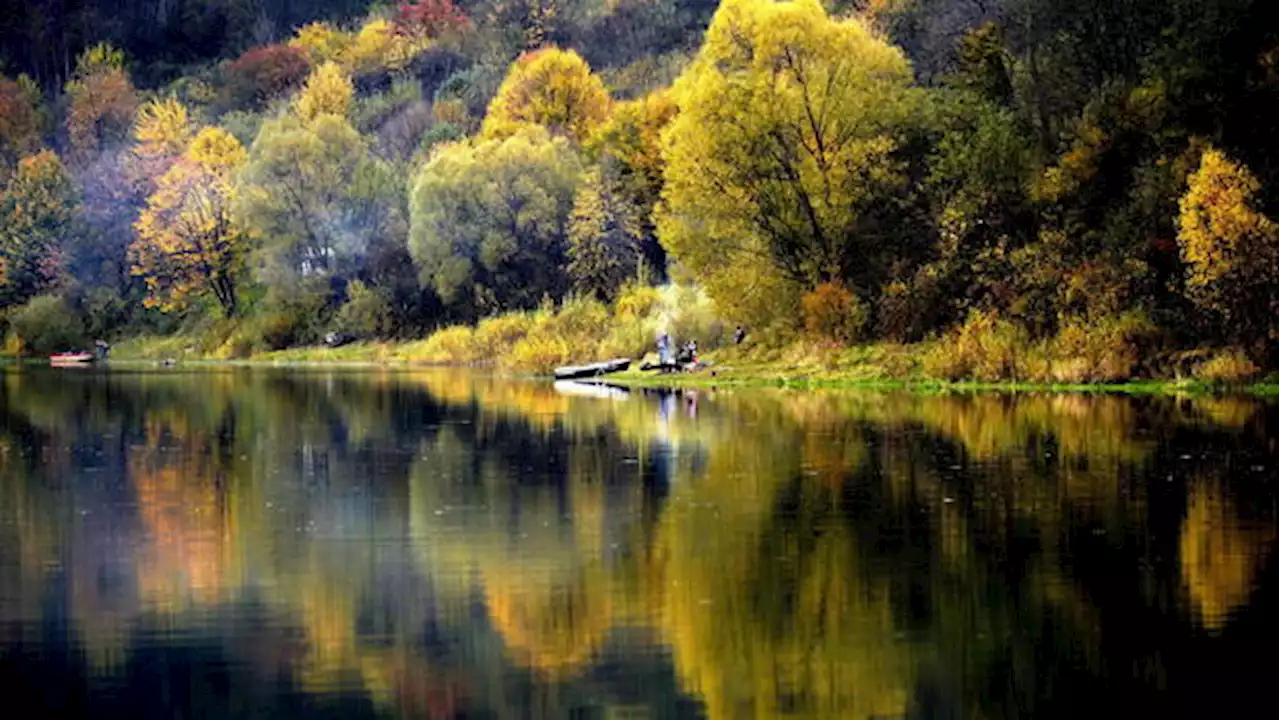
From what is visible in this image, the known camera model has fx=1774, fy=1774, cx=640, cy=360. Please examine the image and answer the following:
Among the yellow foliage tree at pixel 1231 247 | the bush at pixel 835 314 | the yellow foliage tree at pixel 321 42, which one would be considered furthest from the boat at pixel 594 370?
the yellow foliage tree at pixel 321 42

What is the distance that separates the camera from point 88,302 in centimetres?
10994

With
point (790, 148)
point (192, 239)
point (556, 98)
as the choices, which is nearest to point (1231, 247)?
point (790, 148)

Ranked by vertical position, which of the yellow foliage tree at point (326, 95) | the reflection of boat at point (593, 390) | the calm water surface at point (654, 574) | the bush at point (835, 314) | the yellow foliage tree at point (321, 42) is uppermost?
the yellow foliage tree at point (321, 42)

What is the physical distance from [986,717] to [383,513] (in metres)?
13.0

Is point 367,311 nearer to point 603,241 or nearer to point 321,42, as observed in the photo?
point 603,241

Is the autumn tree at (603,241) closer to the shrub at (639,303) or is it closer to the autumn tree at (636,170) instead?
the autumn tree at (636,170)

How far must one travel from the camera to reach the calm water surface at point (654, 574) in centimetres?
1385

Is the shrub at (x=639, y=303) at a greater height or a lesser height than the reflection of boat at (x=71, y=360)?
greater

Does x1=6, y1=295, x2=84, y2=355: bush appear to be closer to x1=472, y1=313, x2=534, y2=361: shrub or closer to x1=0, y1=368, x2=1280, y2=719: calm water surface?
x1=472, y1=313, x2=534, y2=361: shrub

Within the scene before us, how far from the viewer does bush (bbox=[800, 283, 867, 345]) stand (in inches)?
2264

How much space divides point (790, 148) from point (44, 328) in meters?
62.4

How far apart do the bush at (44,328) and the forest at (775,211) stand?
0.56ft

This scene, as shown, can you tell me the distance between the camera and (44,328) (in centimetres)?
10662

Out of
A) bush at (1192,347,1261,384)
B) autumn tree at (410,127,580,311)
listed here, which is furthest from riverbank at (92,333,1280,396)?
autumn tree at (410,127,580,311)
